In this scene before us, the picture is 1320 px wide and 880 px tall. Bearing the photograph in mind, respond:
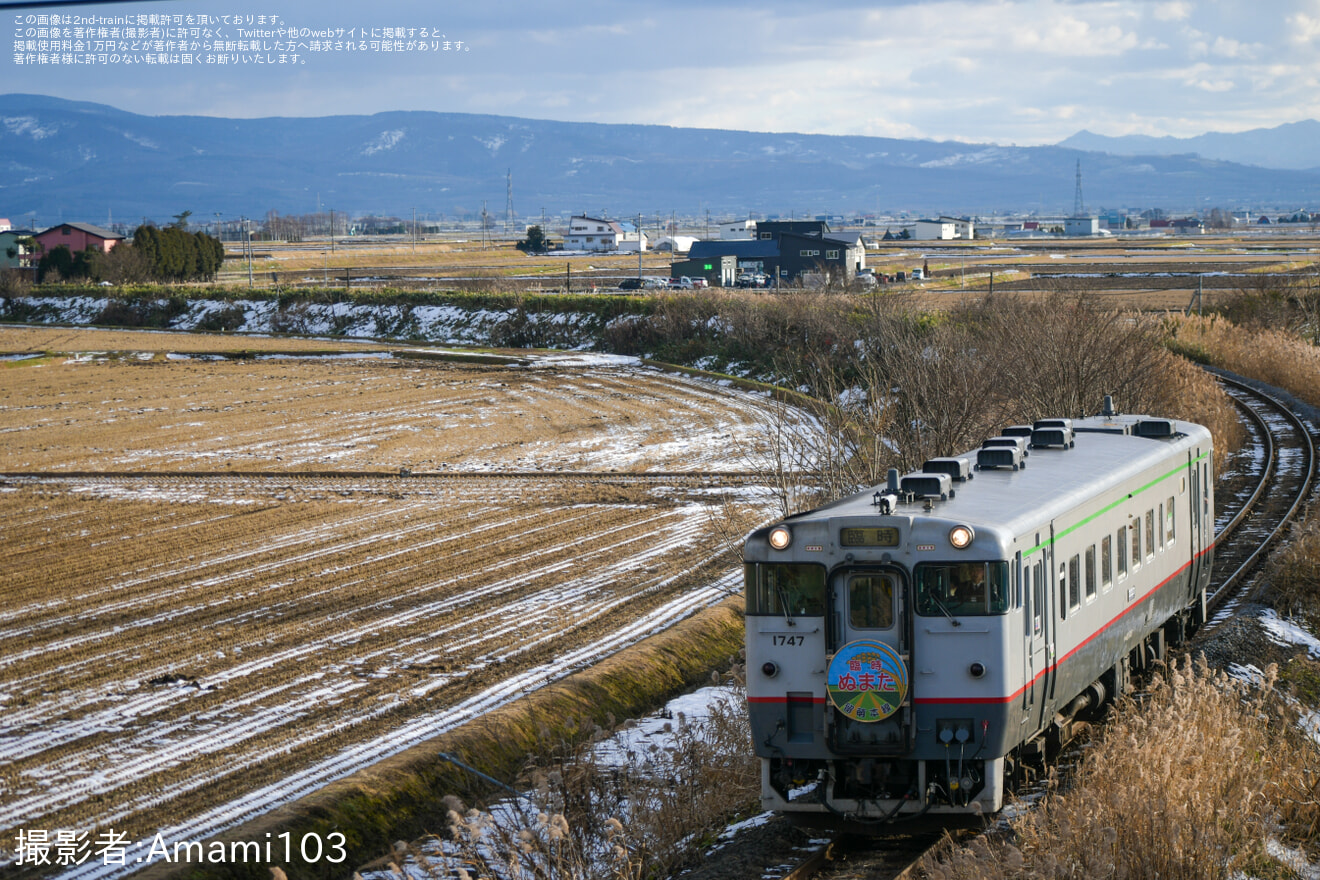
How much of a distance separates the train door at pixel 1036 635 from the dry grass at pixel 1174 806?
62cm

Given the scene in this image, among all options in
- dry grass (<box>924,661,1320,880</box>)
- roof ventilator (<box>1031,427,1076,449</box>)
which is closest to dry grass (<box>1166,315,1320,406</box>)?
roof ventilator (<box>1031,427,1076,449</box>)

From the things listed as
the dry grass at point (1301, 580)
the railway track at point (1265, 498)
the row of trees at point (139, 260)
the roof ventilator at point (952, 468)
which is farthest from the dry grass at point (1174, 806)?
the row of trees at point (139, 260)

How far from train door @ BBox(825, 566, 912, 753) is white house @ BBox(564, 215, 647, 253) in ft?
527

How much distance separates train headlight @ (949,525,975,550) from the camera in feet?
32.5

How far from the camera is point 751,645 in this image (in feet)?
34.4

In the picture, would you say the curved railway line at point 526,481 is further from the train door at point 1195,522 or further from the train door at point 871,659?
the train door at point 871,659

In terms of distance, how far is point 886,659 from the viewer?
1007 cm

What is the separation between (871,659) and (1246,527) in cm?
1715

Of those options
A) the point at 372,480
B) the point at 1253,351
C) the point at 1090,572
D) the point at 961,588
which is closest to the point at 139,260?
the point at 372,480

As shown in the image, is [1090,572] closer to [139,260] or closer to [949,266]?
[139,260]

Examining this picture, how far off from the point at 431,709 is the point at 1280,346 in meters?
43.0

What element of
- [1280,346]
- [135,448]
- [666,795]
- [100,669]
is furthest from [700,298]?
[666,795]

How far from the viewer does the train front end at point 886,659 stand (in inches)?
394

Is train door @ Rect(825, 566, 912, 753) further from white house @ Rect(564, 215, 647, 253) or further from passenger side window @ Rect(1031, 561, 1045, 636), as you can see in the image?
white house @ Rect(564, 215, 647, 253)
